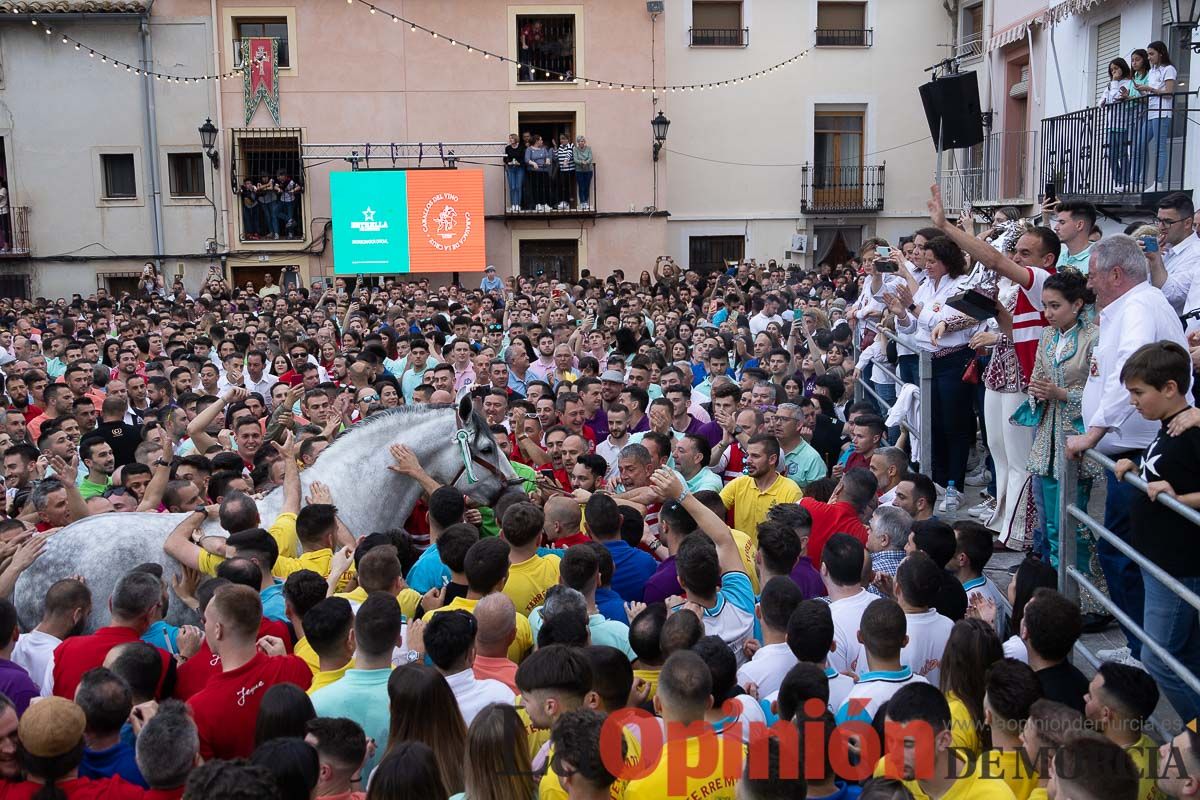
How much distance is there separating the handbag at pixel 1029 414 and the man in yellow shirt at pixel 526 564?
319 centimetres

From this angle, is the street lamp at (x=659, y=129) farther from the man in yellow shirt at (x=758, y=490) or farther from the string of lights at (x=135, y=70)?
the man in yellow shirt at (x=758, y=490)

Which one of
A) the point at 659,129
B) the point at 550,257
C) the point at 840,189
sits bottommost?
the point at 550,257

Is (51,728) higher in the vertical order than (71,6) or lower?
lower

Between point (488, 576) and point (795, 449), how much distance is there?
384cm

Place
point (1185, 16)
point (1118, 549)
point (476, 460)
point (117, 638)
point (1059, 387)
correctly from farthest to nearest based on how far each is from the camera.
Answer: point (1185, 16)
point (476, 460)
point (1059, 387)
point (1118, 549)
point (117, 638)

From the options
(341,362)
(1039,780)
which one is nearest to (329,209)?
(341,362)

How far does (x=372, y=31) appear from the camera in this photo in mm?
26719

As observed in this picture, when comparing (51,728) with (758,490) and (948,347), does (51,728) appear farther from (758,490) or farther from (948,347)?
(948,347)

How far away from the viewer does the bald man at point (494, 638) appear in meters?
4.92

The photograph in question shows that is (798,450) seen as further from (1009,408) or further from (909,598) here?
(909,598)

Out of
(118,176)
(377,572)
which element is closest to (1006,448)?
(377,572)

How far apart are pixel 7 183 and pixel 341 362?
61.6ft

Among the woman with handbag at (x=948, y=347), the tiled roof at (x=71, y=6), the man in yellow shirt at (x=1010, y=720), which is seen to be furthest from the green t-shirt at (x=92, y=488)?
the tiled roof at (x=71, y=6)

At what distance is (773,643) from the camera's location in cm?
507
